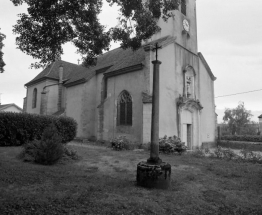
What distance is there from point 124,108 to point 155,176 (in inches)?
441

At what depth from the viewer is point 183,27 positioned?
1806 cm

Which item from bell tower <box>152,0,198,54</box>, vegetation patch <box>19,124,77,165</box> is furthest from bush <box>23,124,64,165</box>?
bell tower <box>152,0,198,54</box>

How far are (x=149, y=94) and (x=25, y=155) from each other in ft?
28.9

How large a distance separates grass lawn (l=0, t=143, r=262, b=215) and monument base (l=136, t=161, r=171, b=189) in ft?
0.69

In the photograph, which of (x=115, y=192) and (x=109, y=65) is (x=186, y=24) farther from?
(x=115, y=192)

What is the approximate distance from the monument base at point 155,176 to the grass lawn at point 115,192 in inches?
8.2

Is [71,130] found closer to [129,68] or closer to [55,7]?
[129,68]

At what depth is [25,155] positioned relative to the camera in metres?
8.27

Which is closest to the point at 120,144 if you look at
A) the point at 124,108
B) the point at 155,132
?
the point at 124,108

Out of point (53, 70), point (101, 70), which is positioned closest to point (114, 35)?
point (101, 70)

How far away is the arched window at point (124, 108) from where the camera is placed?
16.0 m

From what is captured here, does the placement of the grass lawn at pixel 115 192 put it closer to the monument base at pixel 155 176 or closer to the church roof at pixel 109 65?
the monument base at pixel 155 176

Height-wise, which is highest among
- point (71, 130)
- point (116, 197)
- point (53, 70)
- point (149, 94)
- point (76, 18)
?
point (53, 70)

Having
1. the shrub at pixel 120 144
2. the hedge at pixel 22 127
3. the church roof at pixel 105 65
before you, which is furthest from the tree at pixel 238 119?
the hedge at pixel 22 127
